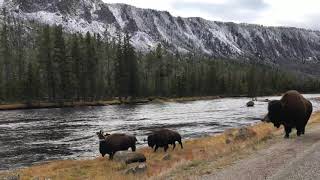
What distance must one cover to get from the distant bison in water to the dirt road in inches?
133

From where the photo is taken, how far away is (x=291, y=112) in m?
25.2

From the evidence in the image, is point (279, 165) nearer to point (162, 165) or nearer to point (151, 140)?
point (162, 165)

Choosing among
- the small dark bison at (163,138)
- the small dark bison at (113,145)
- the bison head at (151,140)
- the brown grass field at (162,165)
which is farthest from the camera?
the bison head at (151,140)

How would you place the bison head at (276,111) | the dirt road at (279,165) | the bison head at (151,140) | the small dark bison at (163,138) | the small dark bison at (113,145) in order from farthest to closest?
the bison head at (151,140)
the small dark bison at (163,138)
the small dark bison at (113,145)
the bison head at (276,111)
the dirt road at (279,165)

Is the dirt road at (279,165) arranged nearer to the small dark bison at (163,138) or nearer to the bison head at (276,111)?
the bison head at (276,111)

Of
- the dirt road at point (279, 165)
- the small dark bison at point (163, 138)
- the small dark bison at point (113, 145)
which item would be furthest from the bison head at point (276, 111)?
the small dark bison at point (113, 145)

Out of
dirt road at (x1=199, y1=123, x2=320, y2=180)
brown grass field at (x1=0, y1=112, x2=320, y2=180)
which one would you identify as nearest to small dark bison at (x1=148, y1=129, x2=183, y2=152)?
brown grass field at (x1=0, y1=112, x2=320, y2=180)

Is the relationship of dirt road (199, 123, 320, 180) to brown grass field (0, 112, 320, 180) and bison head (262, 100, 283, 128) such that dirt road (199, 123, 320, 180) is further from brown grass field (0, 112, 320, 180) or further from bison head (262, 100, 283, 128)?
bison head (262, 100, 283, 128)

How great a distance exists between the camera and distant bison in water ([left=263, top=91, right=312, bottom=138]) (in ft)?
82.5

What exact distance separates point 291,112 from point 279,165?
933 cm

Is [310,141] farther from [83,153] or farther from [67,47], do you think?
[67,47]

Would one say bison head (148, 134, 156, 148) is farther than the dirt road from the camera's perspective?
Yes

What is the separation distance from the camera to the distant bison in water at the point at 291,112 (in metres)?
25.2

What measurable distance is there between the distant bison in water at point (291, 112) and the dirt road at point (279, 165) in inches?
133
